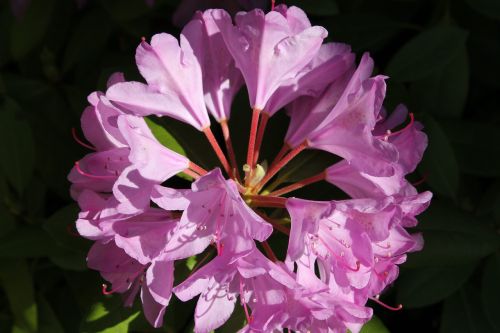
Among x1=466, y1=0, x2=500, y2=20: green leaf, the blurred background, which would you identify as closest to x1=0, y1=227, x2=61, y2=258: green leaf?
the blurred background

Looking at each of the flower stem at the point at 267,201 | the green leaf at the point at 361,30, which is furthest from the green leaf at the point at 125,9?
the flower stem at the point at 267,201

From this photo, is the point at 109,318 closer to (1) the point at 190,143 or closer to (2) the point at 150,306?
(2) the point at 150,306

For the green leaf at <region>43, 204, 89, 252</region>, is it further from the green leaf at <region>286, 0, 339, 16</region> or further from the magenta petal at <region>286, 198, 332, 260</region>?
the green leaf at <region>286, 0, 339, 16</region>

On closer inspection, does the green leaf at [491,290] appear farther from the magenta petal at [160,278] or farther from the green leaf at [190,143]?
the magenta petal at [160,278]

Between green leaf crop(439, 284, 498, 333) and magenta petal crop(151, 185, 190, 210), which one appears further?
green leaf crop(439, 284, 498, 333)

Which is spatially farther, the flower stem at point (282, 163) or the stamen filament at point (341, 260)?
the flower stem at point (282, 163)

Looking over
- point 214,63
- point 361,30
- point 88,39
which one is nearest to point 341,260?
point 214,63
